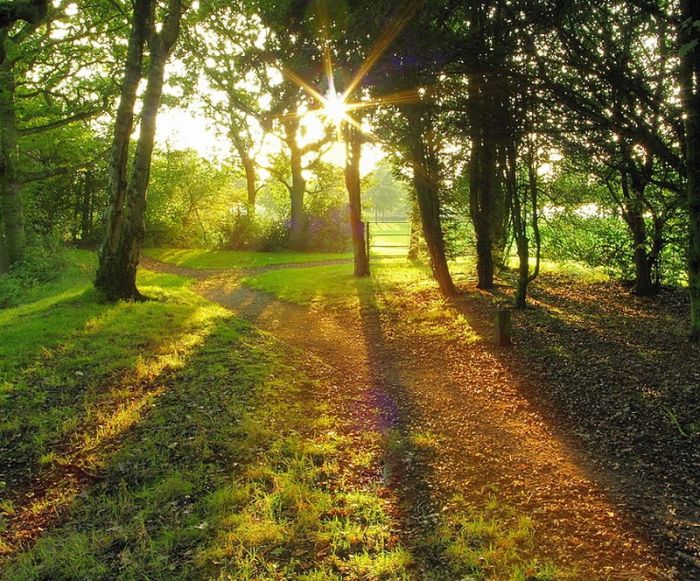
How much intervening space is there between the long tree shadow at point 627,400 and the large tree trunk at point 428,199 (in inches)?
104

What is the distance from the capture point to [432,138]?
1340 centimetres

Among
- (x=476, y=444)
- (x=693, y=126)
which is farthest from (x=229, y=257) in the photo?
(x=693, y=126)

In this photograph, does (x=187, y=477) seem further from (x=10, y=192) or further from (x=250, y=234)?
(x=250, y=234)

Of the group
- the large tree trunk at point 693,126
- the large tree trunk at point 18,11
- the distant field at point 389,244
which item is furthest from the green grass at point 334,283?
the distant field at point 389,244

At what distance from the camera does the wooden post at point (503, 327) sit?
8922 mm

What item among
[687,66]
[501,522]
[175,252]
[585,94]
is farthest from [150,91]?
[175,252]

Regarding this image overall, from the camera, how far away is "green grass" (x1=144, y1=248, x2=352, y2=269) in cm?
2484

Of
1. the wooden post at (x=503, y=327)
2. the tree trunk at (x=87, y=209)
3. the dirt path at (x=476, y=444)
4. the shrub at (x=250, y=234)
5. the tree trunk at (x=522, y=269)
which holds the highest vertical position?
the tree trunk at (x=87, y=209)

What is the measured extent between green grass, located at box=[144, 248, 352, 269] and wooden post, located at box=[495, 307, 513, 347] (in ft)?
56.4

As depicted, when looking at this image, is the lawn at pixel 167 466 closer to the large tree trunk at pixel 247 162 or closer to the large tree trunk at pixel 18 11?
the large tree trunk at pixel 18 11

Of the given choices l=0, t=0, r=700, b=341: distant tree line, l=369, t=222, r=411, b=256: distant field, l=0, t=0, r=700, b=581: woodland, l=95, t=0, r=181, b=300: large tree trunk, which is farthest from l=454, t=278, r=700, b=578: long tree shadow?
l=369, t=222, r=411, b=256: distant field

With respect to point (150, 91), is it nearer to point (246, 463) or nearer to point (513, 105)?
point (513, 105)

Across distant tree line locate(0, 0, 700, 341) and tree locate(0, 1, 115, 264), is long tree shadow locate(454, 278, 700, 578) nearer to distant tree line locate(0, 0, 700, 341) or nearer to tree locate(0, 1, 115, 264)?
distant tree line locate(0, 0, 700, 341)

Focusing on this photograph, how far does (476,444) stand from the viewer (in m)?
5.53
